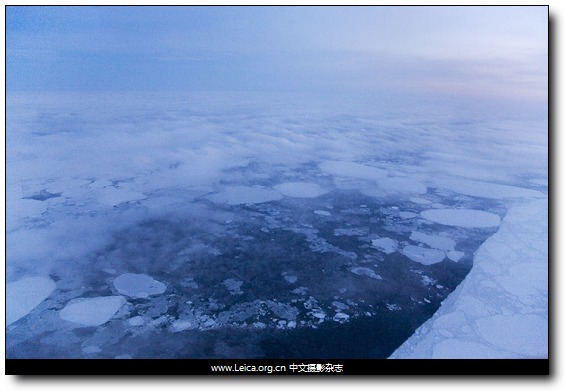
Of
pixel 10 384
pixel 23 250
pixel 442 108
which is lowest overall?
pixel 10 384

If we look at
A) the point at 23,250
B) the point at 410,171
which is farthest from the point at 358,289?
the point at 23,250

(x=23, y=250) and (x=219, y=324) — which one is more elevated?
(x=23, y=250)

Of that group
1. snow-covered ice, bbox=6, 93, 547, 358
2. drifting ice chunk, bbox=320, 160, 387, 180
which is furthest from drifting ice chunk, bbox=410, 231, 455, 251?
drifting ice chunk, bbox=320, 160, 387, 180

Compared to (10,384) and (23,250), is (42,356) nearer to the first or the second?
(10,384)

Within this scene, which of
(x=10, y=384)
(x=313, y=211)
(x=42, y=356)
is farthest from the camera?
(x=313, y=211)

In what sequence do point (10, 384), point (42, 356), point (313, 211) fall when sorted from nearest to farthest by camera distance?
1. point (42, 356)
2. point (10, 384)
3. point (313, 211)

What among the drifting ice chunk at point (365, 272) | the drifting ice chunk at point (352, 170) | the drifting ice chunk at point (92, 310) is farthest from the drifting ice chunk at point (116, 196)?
the drifting ice chunk at point (365, 272)

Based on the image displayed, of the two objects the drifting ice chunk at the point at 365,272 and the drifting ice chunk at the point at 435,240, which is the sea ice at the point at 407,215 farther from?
the drifting ice chunk at the point at 365,272
